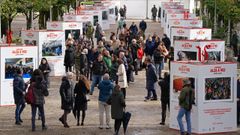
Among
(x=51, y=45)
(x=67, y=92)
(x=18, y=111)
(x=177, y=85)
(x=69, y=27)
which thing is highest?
(x=69, y=27)

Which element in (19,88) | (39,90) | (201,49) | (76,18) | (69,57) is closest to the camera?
(39,90)

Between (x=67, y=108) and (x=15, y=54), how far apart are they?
15.8 feet

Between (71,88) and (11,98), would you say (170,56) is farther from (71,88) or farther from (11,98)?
(71,88)

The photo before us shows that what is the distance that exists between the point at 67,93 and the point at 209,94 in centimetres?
375

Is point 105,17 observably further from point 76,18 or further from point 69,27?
point 69,27

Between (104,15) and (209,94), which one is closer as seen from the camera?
(209,94)

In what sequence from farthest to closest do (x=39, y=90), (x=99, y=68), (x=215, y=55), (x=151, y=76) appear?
(x=215, y=55) → (x=99, y=68) → (x=151, y=76) → (x=39, y=90)

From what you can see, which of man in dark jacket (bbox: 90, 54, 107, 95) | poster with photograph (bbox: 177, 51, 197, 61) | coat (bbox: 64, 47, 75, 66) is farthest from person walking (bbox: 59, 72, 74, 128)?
poster with photograph (bbox: 177, 51, 197, 61)

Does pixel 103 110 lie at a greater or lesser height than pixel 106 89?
lesser

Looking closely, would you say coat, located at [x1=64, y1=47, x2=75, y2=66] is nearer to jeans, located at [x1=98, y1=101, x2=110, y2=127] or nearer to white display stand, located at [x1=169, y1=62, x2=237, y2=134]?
jeans, located at [x1=98, y1=101, x2=110, y2=127]

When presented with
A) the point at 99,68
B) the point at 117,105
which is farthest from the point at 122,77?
the point at 117,105

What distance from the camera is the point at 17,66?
2367 centimetres

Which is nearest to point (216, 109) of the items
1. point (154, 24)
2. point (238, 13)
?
point (238, 13)

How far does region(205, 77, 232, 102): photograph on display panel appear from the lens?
18953 mm
